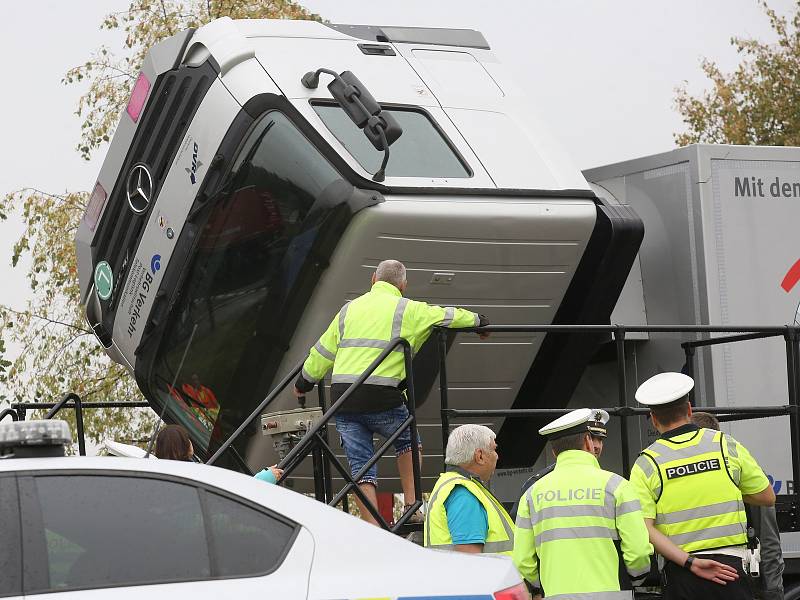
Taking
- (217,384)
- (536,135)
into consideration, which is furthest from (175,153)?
(536,135)

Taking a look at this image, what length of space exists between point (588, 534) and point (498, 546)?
1.90 ft

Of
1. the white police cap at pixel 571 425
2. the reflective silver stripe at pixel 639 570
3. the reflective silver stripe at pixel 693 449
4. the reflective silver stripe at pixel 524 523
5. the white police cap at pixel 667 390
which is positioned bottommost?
the reflective silver stripe at pixel 639 570

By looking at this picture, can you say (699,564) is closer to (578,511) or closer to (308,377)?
(578,511)

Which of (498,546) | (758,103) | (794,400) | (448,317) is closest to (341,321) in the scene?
(448,317)

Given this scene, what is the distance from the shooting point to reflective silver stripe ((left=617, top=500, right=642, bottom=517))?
550 centimetres

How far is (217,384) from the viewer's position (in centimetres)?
822

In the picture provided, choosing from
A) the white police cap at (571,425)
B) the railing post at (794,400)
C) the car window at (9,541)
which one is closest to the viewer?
the car window at (9,541)

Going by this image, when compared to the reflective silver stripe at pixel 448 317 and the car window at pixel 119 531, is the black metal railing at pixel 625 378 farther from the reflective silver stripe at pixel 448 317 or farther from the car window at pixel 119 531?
the car window at pixel 119 531

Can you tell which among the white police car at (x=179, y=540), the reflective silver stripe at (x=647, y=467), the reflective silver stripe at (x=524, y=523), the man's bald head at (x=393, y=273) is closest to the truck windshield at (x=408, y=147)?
the man's bald head at (x=393, y=273)

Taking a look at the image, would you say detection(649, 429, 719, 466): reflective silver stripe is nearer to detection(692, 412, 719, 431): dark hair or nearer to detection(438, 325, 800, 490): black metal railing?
detection(692, 412, 719, 431): dark hair

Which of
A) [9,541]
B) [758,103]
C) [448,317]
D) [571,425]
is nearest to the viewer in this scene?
[9,541]

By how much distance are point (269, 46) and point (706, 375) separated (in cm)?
334

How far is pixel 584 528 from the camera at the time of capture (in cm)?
553

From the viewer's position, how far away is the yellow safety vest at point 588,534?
5496mm
